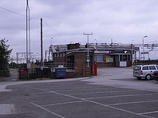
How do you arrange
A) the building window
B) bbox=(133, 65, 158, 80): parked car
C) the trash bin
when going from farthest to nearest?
1. the building window
2. the trash bin
3. bbox=(133, 65, 158, 80): parked car

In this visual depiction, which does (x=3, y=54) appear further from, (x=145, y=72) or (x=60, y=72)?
(x=145, y=72)

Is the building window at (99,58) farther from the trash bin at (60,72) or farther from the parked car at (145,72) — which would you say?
the parked car at (145,72)

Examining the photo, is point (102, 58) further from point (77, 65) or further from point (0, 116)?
point (0, 116)

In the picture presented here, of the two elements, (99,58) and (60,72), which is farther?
(99,58)

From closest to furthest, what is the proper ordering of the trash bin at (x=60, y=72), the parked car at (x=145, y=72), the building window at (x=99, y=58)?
1. the parked car at (x=145, y=72)
2. the trash bin at (x=60, y=72)
3. the building window at (x=99, y=58)

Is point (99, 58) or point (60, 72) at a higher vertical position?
point (99, 58)

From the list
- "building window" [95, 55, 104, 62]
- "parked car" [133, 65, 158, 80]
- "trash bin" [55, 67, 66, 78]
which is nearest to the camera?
"parked car" [133, 65, 158, 80]

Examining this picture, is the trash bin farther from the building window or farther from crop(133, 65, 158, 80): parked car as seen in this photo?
the building window

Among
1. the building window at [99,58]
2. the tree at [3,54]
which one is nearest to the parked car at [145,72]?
the tree at [3,54]

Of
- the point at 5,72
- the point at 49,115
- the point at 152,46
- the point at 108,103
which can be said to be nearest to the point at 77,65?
the point at 5,72

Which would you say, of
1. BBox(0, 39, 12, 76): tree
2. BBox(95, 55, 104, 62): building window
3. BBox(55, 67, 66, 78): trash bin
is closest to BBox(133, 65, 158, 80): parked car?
BBox(55, 67, 66, 78): trash bin

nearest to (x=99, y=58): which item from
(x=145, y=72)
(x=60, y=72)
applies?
(x=60, y=72)

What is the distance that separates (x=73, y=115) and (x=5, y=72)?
28.3 metres

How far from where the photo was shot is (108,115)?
9.30 metres
